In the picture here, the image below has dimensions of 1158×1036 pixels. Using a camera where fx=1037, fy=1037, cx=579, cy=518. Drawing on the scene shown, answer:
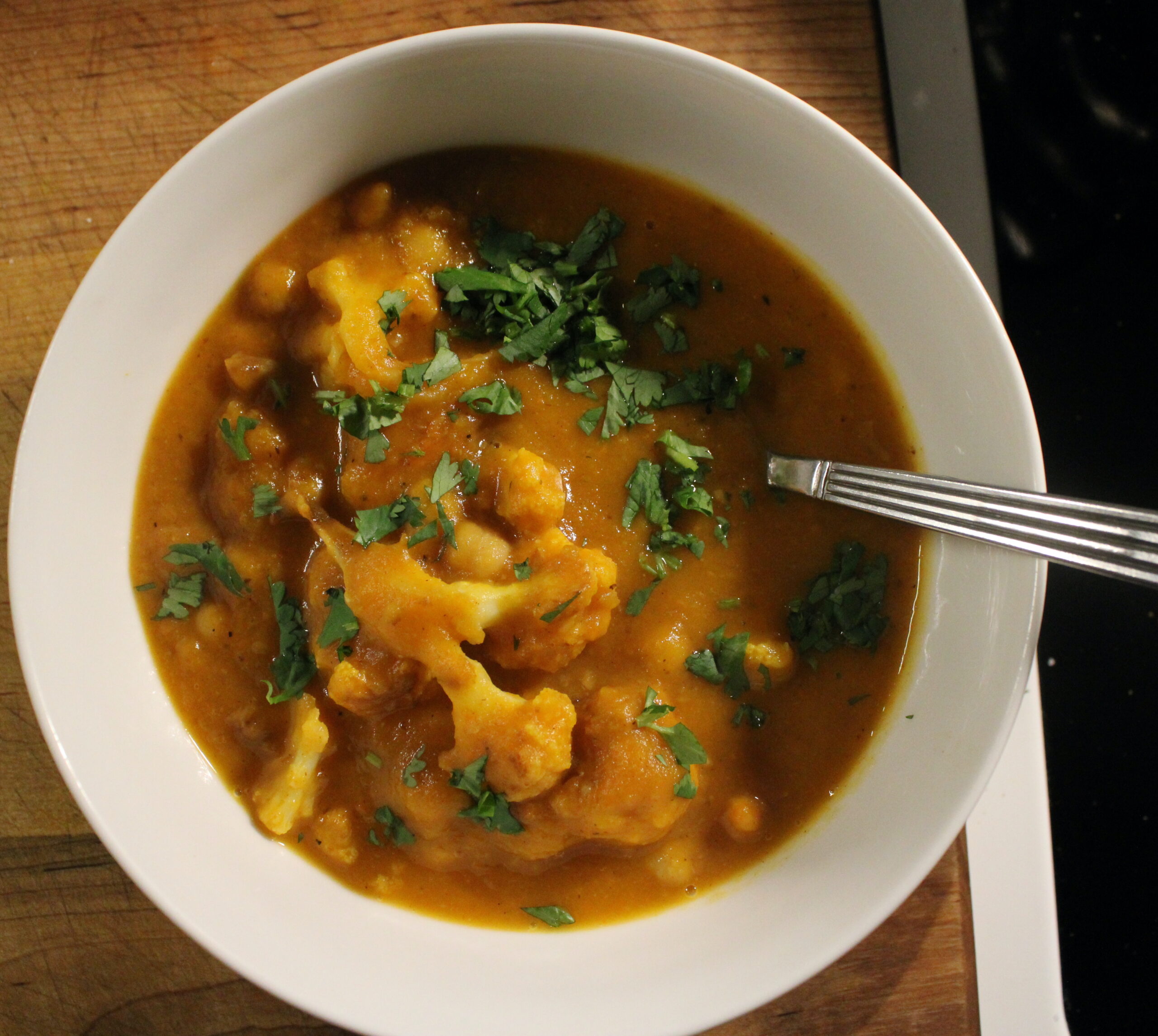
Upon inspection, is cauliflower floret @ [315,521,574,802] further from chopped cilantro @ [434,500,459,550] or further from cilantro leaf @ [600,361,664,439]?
cilantro leaf @ [600,361,664,439]

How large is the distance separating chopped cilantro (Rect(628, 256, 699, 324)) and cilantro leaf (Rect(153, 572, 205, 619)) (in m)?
1.32

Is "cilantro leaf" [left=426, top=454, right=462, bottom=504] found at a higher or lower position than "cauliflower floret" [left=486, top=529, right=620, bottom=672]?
higher

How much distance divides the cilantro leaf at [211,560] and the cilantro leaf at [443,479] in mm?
548

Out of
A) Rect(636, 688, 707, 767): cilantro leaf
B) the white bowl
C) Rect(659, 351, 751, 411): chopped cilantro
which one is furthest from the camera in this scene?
Rect(659, 351, 751, 411): chopped cilantro

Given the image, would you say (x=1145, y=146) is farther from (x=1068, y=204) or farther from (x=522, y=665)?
(x=522, y=665)

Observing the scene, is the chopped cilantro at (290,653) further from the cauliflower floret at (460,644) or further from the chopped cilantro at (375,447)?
the chopped cilantro at (375,447)

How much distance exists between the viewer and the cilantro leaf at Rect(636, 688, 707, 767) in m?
2.53

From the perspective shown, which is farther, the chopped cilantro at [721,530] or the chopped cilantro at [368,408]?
the chopped cilantro at [721,530]

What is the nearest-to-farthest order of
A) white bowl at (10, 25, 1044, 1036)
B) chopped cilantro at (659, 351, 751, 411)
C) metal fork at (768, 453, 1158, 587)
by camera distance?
metal fork at (768, 453, 1158, 587) < white bowl at (10, 25, 1044, 1036) < chopped cilantro at (659, 351, 751, 411)

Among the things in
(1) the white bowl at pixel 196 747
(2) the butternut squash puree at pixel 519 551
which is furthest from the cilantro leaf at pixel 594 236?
(1) the white bowl at pixel 196 747

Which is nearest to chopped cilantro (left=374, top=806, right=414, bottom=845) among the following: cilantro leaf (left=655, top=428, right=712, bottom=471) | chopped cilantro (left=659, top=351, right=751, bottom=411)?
cilantro leaf (left=655, top=428, right=712, bottom=471)

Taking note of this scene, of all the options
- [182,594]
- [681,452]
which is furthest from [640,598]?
[182,594]

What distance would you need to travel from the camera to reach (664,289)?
266 cm

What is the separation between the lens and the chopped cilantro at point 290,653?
2.61 m
